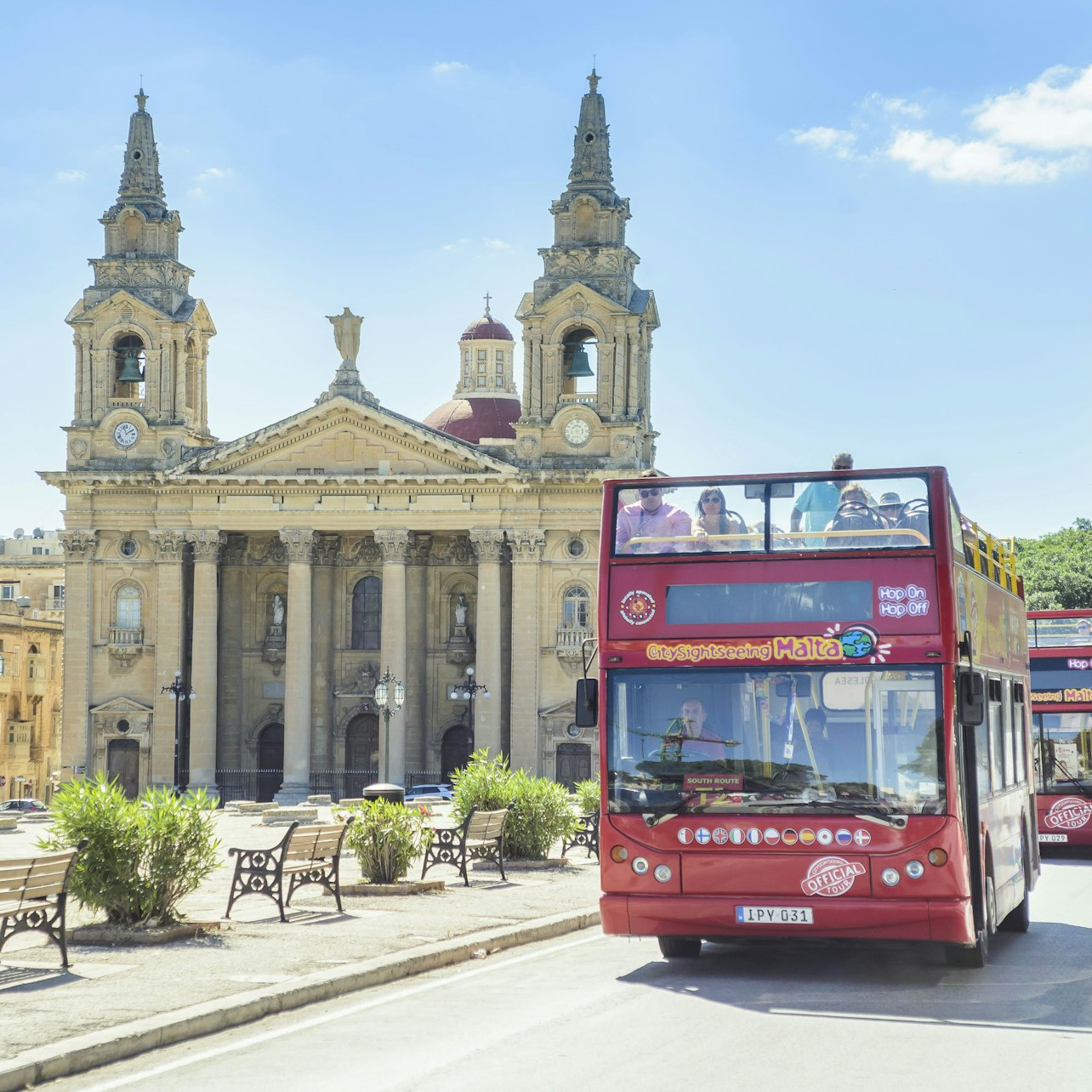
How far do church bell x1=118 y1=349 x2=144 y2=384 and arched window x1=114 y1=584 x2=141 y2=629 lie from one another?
7197 millimetres

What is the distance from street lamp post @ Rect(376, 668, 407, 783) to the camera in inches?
2057

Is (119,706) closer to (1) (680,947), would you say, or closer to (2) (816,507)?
(1) (680,947)

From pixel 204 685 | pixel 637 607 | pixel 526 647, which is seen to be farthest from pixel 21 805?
pixel 637 607

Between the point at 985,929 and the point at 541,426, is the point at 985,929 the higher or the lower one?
the lower one

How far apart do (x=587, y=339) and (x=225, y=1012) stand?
49.0m

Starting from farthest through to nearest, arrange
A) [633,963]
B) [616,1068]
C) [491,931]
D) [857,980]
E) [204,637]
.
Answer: [204,637] < [491,931] < [633,963] < [857,980] < [616,1068]

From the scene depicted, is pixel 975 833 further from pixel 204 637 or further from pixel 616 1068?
pixel 204 637

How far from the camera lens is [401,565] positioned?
58719mm

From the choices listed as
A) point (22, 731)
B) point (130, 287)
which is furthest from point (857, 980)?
point (22, 731)

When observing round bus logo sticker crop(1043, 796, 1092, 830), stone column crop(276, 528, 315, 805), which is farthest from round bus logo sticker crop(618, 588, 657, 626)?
stone column crop(276, 528, 315, 805)

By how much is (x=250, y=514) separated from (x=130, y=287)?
29.4 feet

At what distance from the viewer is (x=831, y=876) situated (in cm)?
1277

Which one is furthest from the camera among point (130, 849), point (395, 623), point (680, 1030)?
point (395, 623)

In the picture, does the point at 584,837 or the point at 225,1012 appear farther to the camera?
the point at 584,837
